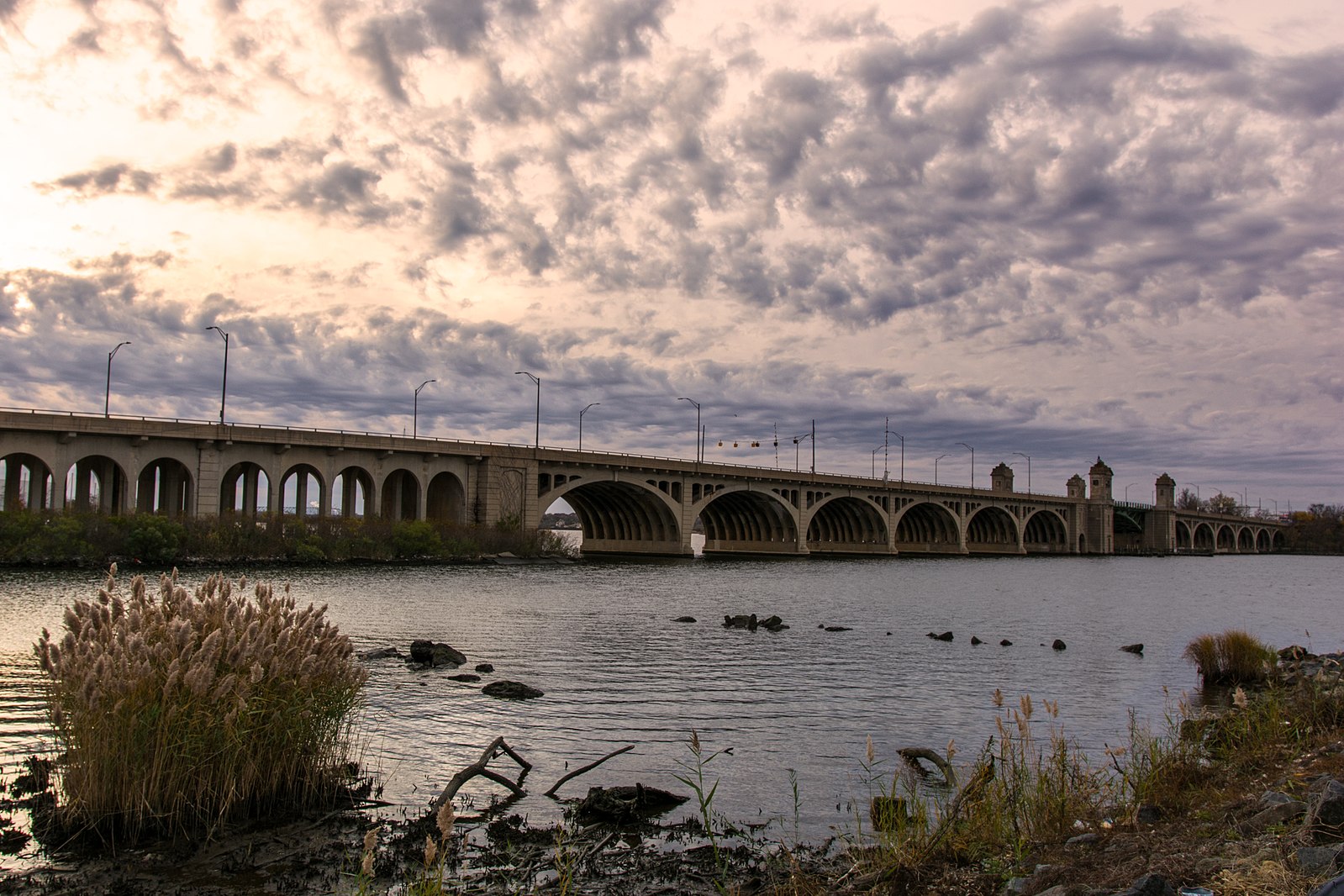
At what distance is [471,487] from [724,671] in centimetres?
6200

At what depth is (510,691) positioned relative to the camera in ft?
64.8

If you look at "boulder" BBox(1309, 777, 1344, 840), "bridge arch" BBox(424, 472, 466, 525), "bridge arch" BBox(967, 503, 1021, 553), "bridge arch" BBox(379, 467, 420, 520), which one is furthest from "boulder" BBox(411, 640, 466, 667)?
"bridge arch" BBox(967, 503, 1021, 553)

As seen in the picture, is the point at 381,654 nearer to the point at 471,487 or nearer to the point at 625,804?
the point at 625,804

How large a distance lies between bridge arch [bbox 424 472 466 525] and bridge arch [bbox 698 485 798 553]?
40004mm

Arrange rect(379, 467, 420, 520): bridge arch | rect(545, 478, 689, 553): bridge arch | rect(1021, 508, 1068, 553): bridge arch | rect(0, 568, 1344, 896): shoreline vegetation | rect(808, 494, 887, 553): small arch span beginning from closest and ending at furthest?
rect(0, 568, 1344, 896): shoreline vegetation, rect(379, 467, 420, 520): bridge arch, rect(545, 478, 689, 553): bridge arch, rect(808, 494, 887, 553): small arch span, rect(1021, 508, 1068, 553): bridge arch

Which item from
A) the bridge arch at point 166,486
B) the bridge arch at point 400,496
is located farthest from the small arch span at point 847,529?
the bridge arch at point 166,486

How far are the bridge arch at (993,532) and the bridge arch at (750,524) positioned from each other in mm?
49813

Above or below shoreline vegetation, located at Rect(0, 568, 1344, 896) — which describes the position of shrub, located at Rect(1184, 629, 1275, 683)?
below

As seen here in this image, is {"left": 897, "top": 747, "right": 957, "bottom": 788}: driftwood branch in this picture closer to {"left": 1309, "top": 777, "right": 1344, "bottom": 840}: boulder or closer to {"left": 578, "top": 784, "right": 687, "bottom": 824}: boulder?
{"left": 578, "top": 784, "right": 687, "bottom": 824}: boulder

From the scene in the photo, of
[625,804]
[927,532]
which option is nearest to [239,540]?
[625,804]

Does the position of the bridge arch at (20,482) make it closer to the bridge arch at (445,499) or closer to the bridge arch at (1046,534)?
the bridge arch at (445,499)

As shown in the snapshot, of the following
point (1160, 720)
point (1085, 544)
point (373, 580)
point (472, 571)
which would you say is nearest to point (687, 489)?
point (472, 571)

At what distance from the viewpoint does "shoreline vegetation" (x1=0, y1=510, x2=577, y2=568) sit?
53031 millimetres

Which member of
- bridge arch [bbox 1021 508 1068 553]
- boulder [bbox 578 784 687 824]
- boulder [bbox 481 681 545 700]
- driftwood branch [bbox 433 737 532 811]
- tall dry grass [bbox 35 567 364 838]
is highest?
tall dry grass [bbox 35 567 364 838]
